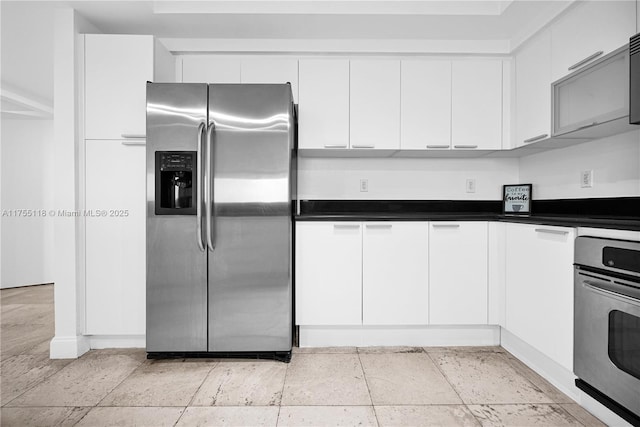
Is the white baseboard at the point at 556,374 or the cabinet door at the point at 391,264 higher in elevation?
the cabinet door at the point at 391,264

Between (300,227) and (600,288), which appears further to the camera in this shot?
(300,227)

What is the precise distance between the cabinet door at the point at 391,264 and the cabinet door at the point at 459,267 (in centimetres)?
9

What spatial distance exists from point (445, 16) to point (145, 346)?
3.12m

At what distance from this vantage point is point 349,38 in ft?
9.14

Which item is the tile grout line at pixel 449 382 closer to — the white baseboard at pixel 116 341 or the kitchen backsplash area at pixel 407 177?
the kitchen backsplash area at pixel 407 177

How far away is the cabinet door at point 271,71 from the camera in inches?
109

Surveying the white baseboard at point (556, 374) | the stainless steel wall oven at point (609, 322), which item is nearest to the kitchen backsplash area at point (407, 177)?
the white baseboard at point (556, 374)

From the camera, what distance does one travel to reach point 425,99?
9.12ft

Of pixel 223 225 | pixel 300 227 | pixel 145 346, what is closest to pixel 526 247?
pixel 300 227

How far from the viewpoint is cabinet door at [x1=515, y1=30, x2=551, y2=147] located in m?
2.35

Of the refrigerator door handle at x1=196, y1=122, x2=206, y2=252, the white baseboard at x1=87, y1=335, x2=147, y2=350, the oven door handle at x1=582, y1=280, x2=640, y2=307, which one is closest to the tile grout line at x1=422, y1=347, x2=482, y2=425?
the oven door handle at x1=582, y1=280, x2=640, y2=307

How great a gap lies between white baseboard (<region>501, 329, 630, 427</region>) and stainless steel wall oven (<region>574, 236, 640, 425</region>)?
0.14m

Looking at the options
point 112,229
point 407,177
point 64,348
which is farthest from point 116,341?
point 407,177

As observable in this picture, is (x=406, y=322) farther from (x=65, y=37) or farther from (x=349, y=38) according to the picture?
(x=65, y=37)
